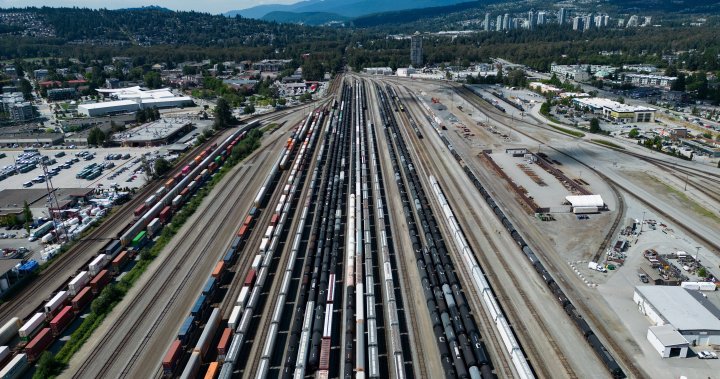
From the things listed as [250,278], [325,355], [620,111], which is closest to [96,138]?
[250,278]

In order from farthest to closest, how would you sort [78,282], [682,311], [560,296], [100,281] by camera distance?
[100,281] → [78,282] → [560,296] → [682,311]

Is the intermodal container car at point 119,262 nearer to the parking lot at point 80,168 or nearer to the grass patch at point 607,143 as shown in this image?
the parking lot at point 80,168

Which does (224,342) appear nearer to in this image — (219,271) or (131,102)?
(219,271)

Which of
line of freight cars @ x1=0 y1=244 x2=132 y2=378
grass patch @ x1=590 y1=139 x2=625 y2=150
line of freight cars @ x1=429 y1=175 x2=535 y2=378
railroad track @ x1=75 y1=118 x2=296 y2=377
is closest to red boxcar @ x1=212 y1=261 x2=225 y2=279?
railroad track @ x1=75 y1=118 x2=296 y2=377

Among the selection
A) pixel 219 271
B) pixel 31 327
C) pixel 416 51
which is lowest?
pixel 31 327

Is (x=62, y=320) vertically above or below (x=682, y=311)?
above

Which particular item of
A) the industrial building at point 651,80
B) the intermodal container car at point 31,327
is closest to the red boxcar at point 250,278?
the intermodal container car at point 31,327

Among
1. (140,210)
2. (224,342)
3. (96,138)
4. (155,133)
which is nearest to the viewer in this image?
(224,342)
